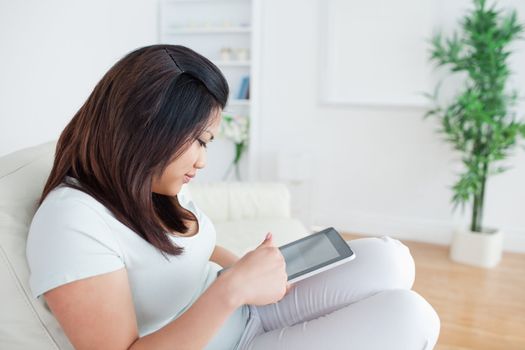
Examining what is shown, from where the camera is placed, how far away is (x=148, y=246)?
3.17 ft

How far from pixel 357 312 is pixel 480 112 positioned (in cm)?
199

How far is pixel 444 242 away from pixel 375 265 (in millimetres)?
2282

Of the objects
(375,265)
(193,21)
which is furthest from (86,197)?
(193,21)

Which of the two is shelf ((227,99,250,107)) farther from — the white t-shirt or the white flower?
the white t-shirt

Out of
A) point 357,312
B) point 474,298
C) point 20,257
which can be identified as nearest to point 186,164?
point 20,257

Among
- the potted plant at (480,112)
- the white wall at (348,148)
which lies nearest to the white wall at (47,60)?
the white wall at (348,148)

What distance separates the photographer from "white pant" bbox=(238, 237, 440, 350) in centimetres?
100

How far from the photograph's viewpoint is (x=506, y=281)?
2.69 meters

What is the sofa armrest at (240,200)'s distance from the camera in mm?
2143

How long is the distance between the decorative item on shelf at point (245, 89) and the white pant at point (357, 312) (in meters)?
2.30

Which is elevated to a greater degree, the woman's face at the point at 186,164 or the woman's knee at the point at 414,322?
the woman's face at the point at 186,164

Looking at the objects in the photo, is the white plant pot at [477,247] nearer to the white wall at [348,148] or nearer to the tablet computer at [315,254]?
the white wall at [348,148]

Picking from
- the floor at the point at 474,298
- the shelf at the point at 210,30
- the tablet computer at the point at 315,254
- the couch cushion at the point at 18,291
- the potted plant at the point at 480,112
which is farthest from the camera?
the shelf at the point at 210,30

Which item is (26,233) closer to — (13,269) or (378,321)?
(13,269)
